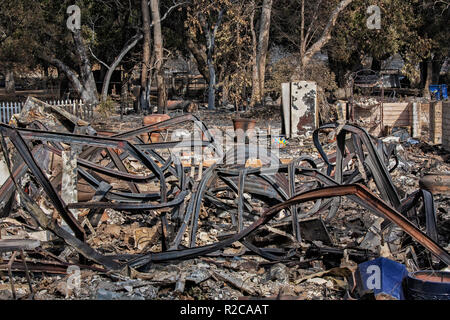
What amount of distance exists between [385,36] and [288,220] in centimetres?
2052

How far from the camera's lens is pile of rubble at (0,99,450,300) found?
3.40m

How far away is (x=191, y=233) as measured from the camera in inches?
156

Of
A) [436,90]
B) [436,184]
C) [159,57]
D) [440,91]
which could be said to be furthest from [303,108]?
[436,90]

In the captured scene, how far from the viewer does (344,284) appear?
11.7 feet

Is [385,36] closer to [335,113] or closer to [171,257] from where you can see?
[335,113]

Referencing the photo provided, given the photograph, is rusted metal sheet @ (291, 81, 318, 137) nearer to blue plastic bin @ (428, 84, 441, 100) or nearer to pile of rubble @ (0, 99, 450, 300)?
pile of rubble @ (0, 99, 450, 300)

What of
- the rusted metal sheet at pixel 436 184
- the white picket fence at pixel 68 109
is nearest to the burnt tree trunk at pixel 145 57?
the white picket fence at pixel 68 109

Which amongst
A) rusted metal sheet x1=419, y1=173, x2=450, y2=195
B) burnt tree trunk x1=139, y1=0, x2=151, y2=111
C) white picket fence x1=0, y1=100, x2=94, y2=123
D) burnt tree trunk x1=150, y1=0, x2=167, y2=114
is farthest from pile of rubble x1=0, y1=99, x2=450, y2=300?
burnt tree trunk x1=139, y1=0, x2=151, y2=111

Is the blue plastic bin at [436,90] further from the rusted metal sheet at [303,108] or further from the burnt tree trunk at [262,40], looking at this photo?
the rusted metal sheet at [303,108]

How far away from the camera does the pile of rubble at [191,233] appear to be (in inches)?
134

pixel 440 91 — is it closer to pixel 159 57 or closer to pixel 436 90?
pixel 436 90

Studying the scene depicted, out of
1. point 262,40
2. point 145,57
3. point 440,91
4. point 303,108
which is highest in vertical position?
point 262,40

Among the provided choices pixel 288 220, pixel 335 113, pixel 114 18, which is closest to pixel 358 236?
pixel 288 220
